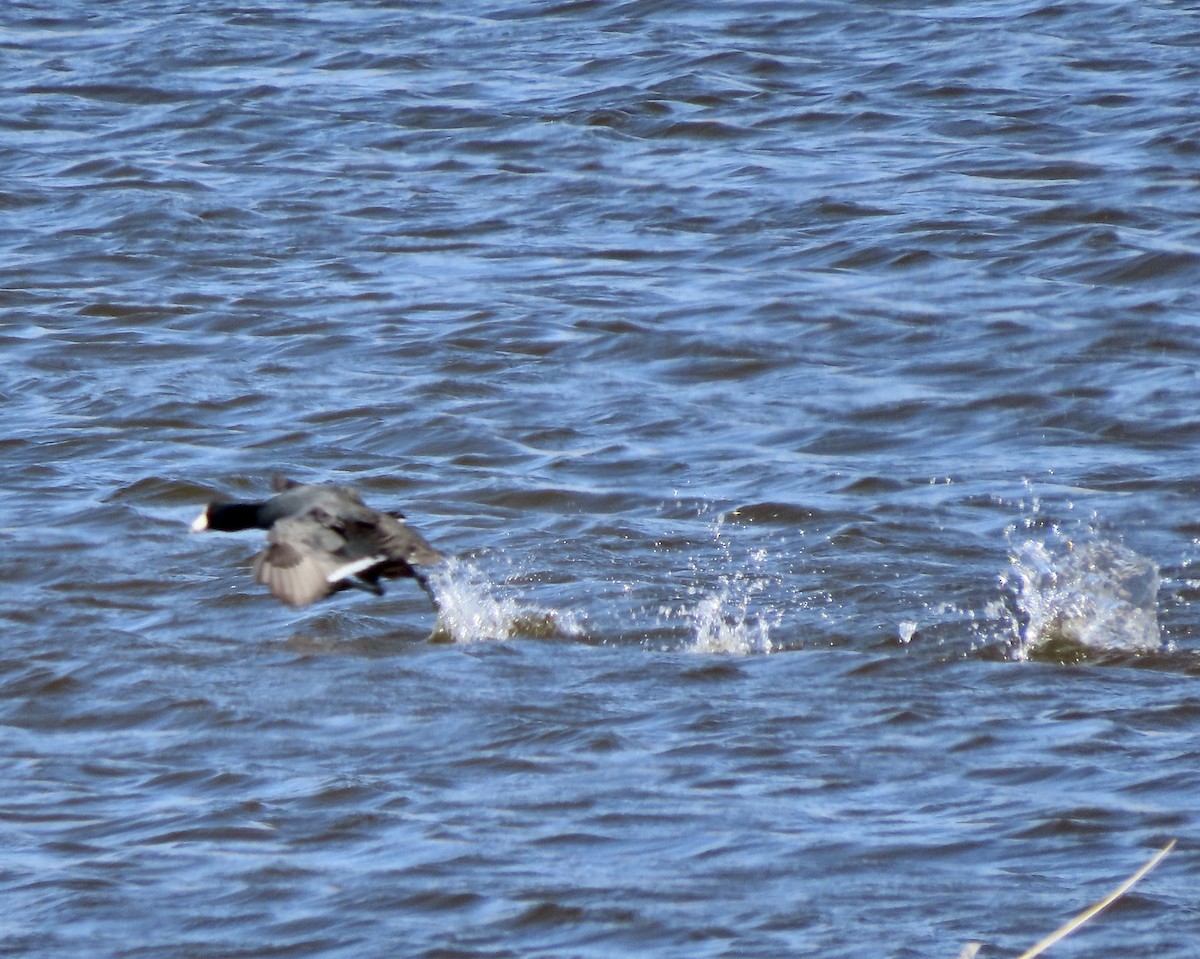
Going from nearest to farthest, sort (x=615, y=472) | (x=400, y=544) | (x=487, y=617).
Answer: (x=400, y=544), (x=487, y=617), (x=615, y=472)

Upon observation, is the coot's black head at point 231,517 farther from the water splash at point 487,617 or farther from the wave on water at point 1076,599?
the wave on water at point 1076,599

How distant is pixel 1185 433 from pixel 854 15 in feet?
24.4

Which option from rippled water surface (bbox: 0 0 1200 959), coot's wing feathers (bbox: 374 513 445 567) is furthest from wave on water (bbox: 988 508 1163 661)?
coot's wing feathers (bbox: 374 513 445 567)

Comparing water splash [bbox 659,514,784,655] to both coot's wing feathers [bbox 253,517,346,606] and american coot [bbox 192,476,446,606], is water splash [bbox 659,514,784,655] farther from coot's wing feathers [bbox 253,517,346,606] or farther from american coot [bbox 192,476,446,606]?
coot's wing feathers [bbox 253,517,346,606]

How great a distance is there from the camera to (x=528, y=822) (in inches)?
207

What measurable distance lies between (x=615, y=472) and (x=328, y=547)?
2.50m

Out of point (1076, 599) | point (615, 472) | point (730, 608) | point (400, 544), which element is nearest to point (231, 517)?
point (400, 544)

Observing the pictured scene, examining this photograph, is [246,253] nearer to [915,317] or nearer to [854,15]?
[915,317]

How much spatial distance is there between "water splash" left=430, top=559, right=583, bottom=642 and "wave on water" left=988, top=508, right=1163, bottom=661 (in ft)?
4.32

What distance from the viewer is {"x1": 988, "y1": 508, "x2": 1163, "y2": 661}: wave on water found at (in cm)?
641

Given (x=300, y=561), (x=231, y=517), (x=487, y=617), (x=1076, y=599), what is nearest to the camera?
(x=300, y=561)

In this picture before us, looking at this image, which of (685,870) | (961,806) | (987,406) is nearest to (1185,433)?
(987,406)

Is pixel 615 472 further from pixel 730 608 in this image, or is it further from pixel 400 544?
pixel 400 544

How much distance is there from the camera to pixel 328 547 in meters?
5.84
